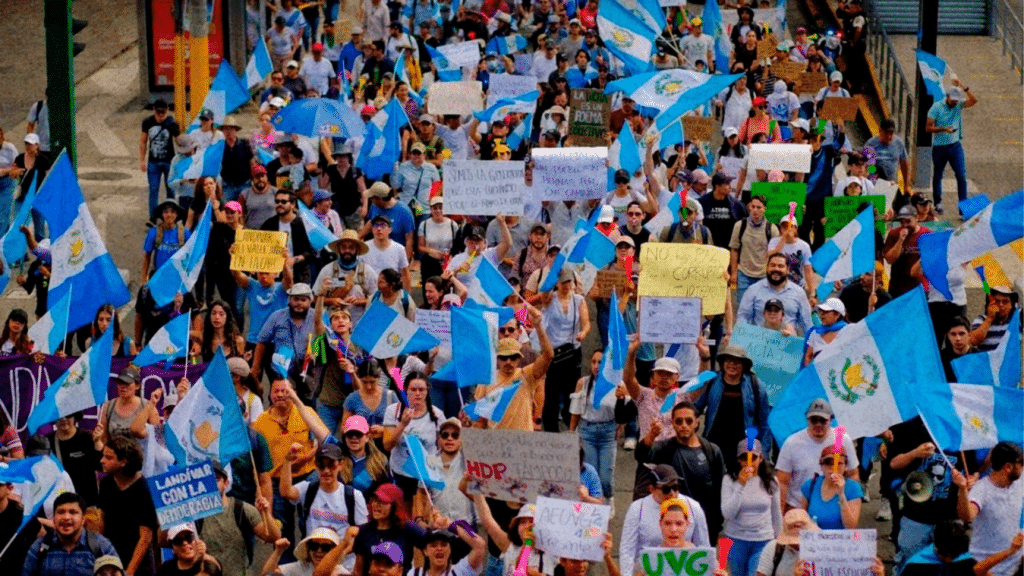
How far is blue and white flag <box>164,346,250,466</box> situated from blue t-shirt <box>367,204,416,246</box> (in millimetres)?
4822

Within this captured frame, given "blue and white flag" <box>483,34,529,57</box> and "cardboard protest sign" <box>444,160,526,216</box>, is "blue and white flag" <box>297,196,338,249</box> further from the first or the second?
"blue and white flag" <box>483,34,529,57</box>

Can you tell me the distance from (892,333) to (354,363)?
396 cm

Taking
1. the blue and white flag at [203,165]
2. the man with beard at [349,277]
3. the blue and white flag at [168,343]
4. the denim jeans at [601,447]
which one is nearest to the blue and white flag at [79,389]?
the blue and white flag at [168,343]

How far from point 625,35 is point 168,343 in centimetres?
832

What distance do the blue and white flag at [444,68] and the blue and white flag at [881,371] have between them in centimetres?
1110

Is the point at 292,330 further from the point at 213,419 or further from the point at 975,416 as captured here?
the point at 975,416

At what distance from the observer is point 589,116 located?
63.6ft

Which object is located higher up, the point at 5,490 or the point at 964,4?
the point at 5,490

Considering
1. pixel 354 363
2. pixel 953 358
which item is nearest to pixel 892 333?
pixel 953 358

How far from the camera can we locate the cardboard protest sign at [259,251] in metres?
15.3

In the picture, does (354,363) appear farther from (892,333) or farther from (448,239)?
(892,333)

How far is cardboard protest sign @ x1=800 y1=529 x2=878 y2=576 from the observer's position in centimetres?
1052

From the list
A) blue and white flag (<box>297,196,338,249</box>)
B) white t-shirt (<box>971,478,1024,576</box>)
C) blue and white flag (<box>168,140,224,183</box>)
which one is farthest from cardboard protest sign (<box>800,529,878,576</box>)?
blue and white flag (<box>168,140,224,183</box>)

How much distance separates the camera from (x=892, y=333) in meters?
11.5
